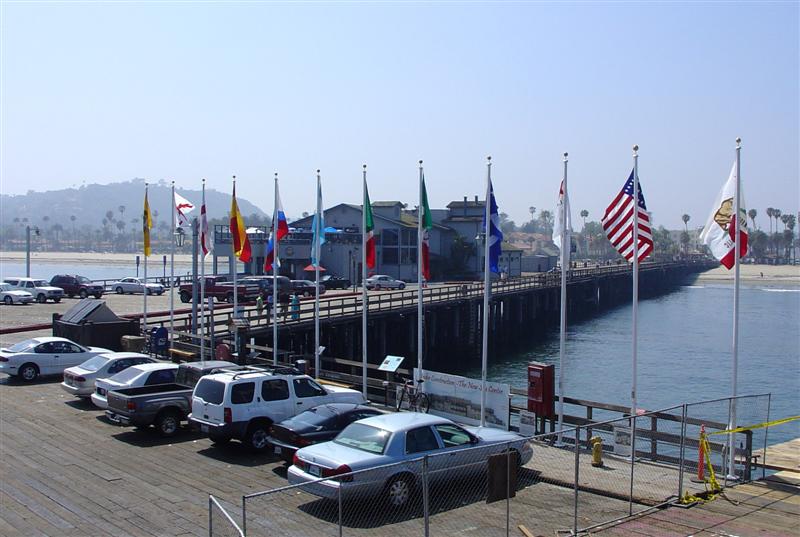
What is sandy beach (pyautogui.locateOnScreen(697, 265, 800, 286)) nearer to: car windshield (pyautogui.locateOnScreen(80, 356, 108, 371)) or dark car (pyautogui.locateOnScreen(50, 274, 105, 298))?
dark car (pyautogui.locateOnScreen(50, 274, 105, 298))

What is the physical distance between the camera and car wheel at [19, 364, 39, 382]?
25.3 metres

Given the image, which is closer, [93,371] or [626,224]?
[626,224]

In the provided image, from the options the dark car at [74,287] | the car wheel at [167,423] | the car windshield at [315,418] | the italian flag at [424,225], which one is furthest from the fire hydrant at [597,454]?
the dark car at [74,287]

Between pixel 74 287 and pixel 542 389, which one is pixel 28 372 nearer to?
pixel 542 389

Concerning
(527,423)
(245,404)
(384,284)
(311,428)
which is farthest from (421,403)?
(384,284)

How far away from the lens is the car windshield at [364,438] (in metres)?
12.5

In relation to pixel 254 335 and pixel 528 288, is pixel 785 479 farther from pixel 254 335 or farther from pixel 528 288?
pixel 528 288

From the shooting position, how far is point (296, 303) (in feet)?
128

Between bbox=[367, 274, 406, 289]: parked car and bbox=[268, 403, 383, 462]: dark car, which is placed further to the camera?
bbox=[367, 274, 406, 289]: parked car

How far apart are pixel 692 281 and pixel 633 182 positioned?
532 feet

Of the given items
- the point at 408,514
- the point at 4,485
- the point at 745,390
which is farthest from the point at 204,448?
the point at 745,390

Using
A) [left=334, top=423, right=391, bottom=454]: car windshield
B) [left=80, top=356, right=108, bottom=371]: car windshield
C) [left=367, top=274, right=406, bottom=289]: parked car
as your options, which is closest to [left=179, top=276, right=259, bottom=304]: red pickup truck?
[left=367, top=274, right=406, bottom=289]: parked car

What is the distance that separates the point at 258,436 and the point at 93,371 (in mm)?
7688

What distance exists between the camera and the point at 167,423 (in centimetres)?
1819
